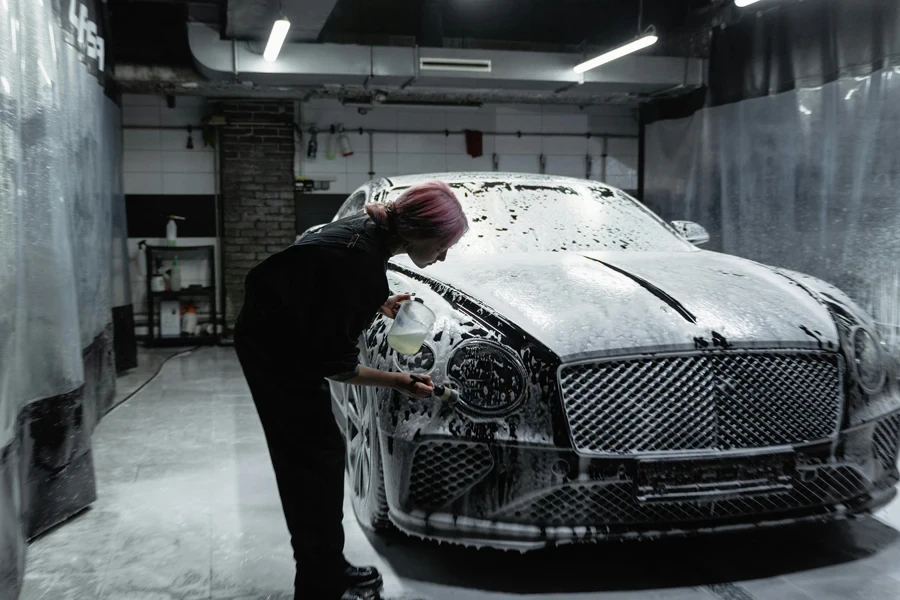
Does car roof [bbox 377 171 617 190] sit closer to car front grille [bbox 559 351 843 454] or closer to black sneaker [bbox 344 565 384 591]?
car front grille [bbox 559 351 843 454]

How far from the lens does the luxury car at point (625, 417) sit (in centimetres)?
196

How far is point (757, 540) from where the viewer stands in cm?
242

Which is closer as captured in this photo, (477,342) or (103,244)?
(477,342)

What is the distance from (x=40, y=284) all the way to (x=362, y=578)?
1.58 m

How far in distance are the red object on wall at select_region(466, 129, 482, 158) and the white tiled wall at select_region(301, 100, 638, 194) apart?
0.10m

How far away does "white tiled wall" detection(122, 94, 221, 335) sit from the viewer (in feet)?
25.8

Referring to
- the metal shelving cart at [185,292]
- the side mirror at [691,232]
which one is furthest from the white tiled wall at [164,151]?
the side mirror at [691,232]

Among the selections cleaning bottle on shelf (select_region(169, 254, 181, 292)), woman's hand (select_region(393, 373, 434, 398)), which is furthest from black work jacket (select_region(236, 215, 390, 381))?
cleaning bottle on shelf (select_region(169, 254, 181, 292))

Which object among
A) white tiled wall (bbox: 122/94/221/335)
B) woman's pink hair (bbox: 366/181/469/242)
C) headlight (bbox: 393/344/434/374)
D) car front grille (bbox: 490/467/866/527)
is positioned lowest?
car front grille (bbox: 490/467/866/527)

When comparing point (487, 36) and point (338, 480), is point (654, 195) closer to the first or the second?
point (487, 36)

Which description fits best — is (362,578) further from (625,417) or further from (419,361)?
(625,417)

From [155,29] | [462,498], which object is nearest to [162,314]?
[155,29]

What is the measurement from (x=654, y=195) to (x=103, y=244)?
5.80m

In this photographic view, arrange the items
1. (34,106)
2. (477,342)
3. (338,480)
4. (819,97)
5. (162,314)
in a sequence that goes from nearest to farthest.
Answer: (338,480), (477,342), (34,106), (819,97), (162,314)
